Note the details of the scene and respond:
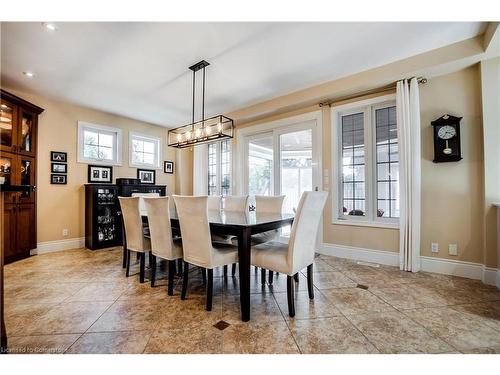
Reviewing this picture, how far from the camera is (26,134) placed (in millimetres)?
3553

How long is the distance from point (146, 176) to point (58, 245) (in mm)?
2011

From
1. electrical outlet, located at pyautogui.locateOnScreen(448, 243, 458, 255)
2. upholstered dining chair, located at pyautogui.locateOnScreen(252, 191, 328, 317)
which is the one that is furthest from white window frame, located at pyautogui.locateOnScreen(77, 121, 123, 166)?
electrical outlet, located at pyautogui.locateOnScreen(448, 243, 458, 255)

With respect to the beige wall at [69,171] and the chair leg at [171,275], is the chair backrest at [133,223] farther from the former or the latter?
the beige wall at [69,171]

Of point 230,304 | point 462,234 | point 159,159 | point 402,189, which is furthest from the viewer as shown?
point 159,159

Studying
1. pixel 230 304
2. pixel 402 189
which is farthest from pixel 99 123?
pixel 402 189

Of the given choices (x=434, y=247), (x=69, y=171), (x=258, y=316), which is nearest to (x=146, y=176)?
(x=69, y=171)

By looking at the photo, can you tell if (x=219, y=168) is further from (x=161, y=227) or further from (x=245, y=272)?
(x=245, y=272)

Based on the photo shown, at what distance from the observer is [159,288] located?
2.41 meters

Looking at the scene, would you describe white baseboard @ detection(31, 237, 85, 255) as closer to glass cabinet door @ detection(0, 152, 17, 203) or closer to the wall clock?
glass cabinet door @ detection(0, 152, 17, 203)

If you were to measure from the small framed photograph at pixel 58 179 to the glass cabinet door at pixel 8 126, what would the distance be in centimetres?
74
